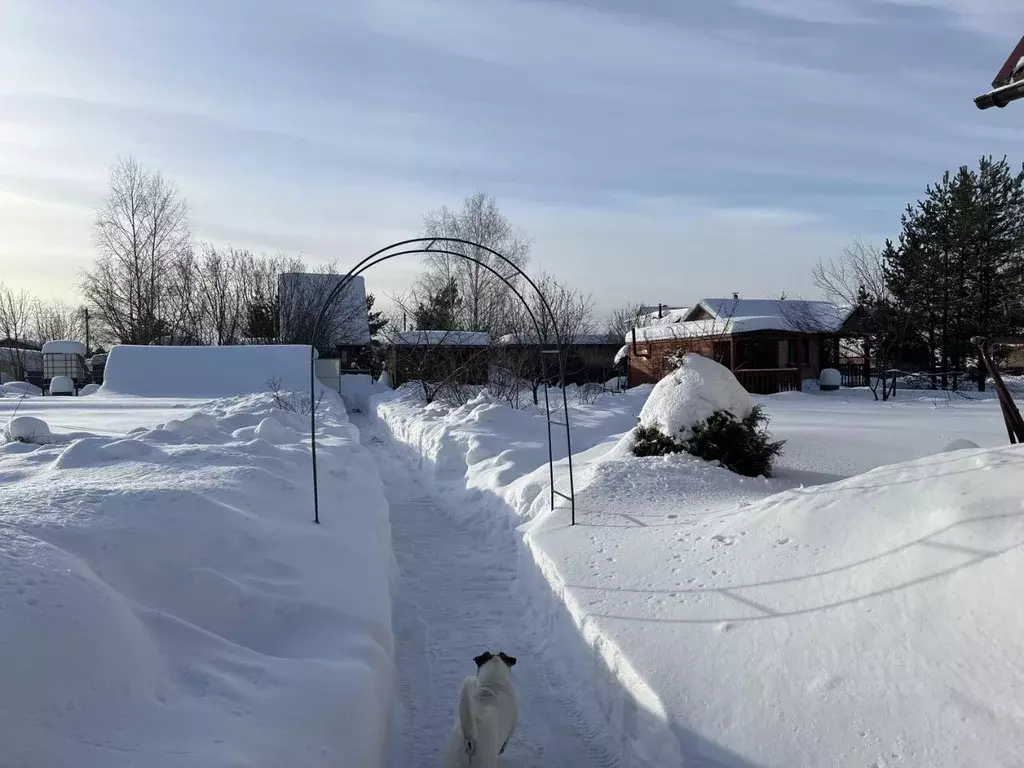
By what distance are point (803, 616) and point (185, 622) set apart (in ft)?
10.4

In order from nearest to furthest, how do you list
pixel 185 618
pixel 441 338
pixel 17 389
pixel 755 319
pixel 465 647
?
pixel 185 618 < pixel 465 647 < pixel 441 338 < pixel 755 319 < pixel 17 389

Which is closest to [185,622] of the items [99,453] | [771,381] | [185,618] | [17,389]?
[185,618]

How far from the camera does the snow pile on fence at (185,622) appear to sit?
2.42 metres

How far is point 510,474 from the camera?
32.2 ft

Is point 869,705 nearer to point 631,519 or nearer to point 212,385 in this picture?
point 631,519

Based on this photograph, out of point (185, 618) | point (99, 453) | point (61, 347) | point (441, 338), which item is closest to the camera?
point (185, 618)

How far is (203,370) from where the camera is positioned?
25031 mm

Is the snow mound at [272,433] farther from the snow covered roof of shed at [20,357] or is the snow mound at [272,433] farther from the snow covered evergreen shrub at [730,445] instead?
the snow covered roof of shed at [20,357]

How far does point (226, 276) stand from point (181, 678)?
42678 millimetres

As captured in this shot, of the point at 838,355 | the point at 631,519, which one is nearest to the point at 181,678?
the point at 631,519

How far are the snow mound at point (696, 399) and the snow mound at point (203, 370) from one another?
1714 cm

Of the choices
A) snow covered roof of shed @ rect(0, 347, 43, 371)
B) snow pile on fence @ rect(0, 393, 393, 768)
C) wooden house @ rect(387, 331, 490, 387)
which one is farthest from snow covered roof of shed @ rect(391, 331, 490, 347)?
snow covered roof of shed @ rect(0, 347, 43, 371)

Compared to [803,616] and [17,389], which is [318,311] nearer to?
[17,389]

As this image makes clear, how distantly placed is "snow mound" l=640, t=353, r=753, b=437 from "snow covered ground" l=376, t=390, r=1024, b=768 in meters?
1.32
